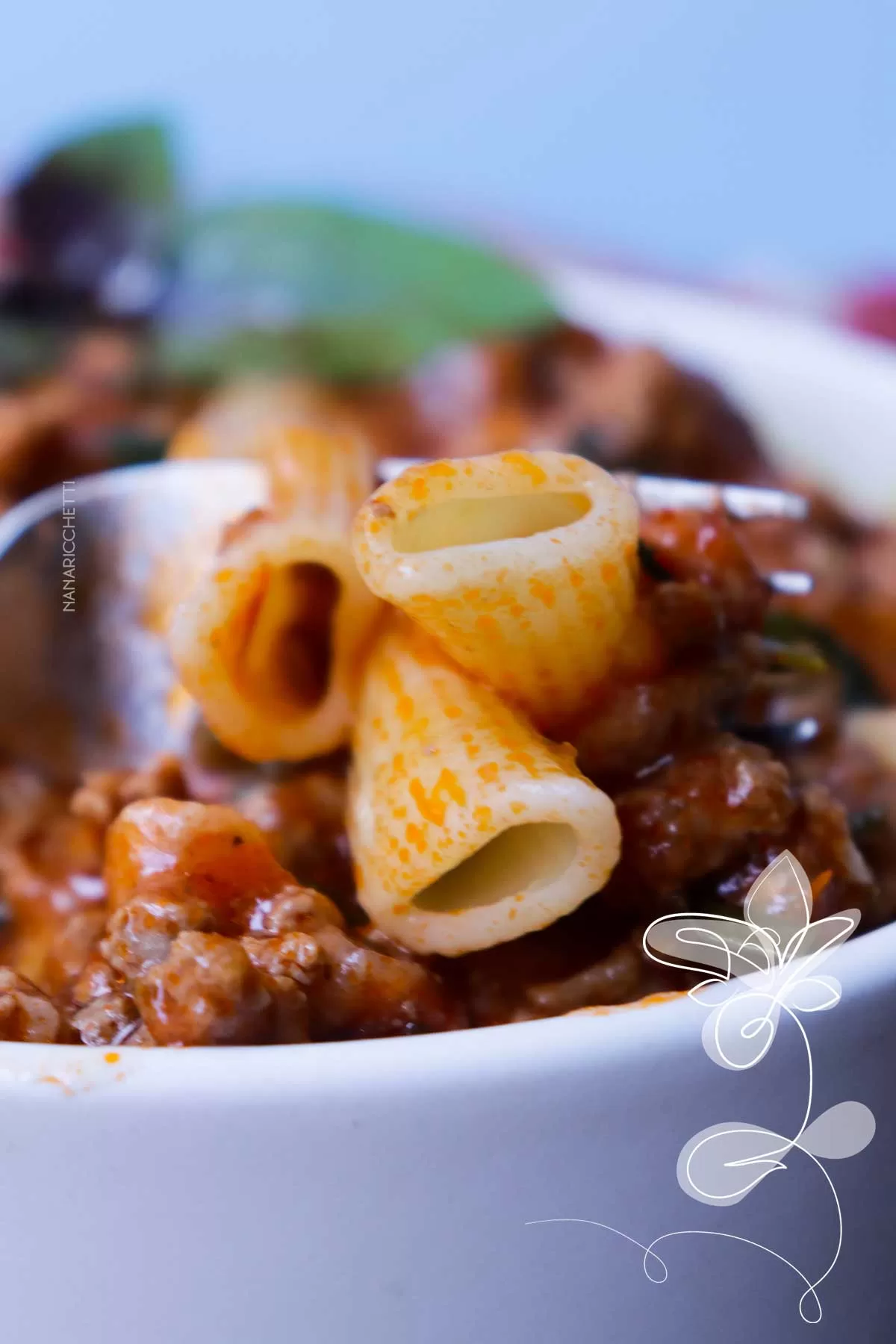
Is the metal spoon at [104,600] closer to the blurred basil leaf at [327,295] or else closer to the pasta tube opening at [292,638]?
the pasta tube opening at [292,638]

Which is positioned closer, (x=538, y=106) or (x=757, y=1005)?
(x=757, y=1005)

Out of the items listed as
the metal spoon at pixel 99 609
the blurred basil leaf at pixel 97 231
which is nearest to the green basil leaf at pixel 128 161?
the blurred basil leaf at pixel 97 231

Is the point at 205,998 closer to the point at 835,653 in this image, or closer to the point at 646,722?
the point at 646,722

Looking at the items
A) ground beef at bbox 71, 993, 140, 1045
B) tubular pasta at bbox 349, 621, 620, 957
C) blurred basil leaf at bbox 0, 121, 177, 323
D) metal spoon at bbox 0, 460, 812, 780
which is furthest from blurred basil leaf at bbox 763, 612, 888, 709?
blurred basil leaf at bbox 0, 121, 177, 323

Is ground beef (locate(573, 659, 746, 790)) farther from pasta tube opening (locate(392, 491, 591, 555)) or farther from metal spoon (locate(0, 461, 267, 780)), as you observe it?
metal spoon (locate(0, 461, 267, 780))

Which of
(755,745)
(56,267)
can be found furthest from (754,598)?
(56,267)

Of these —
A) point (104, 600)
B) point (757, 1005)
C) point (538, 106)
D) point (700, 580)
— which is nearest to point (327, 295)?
point (538, 106)
